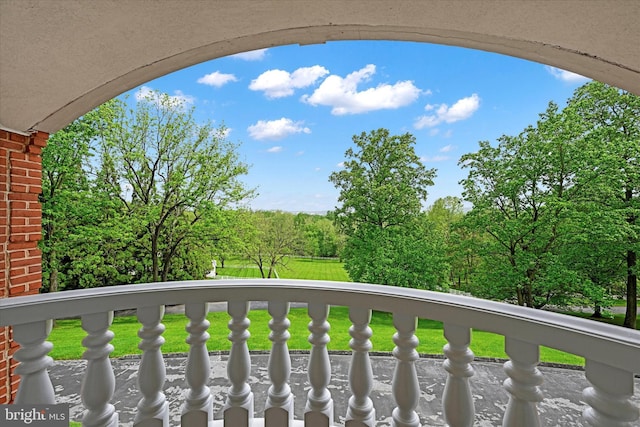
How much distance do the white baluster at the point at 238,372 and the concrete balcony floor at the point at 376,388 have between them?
7.39 feet

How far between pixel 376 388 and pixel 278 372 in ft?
10.1

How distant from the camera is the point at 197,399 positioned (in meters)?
0.87

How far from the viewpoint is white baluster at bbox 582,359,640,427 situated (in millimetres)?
509

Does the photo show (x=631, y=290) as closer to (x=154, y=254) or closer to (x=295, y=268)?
(x=295, y=268)

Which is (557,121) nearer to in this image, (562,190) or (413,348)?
(562,190)

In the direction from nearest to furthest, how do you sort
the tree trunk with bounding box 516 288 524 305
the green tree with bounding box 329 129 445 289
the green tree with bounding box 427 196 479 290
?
the tree trunk with bounding box 516 288 524 305, the green tree with bounding box 329 129 445 289, the green tree with bounding box 427 196 479 290

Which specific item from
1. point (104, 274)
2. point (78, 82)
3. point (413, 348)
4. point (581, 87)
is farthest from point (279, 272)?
point (581, 87)

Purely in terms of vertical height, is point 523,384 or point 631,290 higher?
point 523,384

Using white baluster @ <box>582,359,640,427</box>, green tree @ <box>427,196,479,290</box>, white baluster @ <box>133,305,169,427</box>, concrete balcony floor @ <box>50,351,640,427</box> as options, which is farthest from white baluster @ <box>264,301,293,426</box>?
green tree @ <box>427,196,479,290</box>

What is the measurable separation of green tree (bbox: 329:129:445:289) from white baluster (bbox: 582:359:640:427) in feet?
21.3

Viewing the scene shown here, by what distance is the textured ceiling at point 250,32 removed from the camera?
3.55 feet

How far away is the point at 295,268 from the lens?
7852 millimetres

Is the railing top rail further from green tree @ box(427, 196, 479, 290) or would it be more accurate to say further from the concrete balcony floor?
green tree @ box(427, 196, 479, 290)

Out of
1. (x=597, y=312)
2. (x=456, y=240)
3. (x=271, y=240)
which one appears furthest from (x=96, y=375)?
(x=597, y=312)
